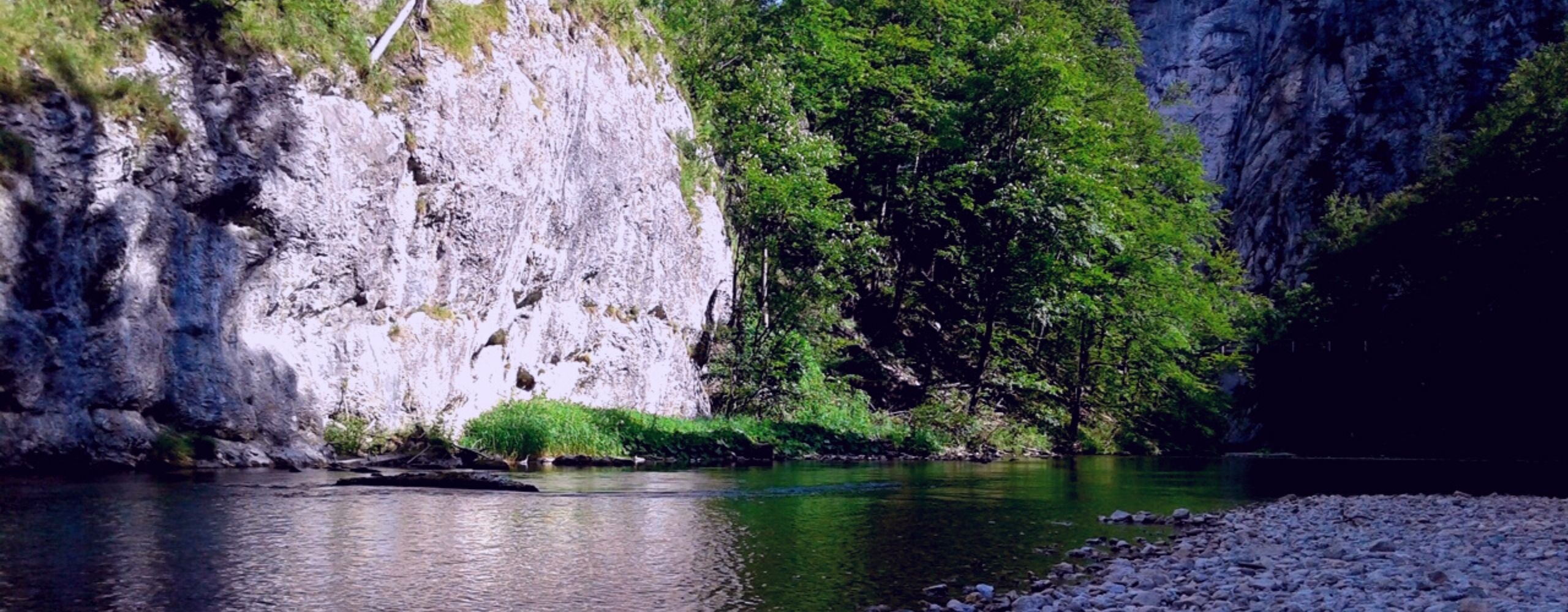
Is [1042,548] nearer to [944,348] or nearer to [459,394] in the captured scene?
[459,394]

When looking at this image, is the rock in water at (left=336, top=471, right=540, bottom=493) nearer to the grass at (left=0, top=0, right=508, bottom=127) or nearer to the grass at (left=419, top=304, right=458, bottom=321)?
the grass at (left=419, top=304, right=458, bottom=321)

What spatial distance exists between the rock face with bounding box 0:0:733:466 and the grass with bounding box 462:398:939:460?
3.34 ft

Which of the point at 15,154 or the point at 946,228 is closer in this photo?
the point at 15,154

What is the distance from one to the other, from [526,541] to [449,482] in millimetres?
5979

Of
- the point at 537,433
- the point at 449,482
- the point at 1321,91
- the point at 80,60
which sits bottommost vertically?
the point at 449,482

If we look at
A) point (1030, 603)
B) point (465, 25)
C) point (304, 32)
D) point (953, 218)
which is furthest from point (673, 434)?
point (1030, 603)

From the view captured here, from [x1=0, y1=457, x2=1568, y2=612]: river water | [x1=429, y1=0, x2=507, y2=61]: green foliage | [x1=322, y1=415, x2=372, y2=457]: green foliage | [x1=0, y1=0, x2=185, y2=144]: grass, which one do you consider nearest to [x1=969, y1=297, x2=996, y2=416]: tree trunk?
[x1=0, y1=457, x2=1568, y2=612]: river water

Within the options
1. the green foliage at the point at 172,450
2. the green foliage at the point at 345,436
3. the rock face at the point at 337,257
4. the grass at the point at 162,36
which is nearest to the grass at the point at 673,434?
the rock face at the point at 337,257

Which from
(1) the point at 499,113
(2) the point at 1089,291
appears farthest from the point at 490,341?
(2) the point at 1089,291

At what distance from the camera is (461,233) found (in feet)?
76.3

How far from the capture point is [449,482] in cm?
1598

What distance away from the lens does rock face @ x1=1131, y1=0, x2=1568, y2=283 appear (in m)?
50.2

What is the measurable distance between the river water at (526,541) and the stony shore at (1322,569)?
2.21 feet

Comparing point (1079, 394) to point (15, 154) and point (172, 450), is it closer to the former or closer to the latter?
point (172, 450)
